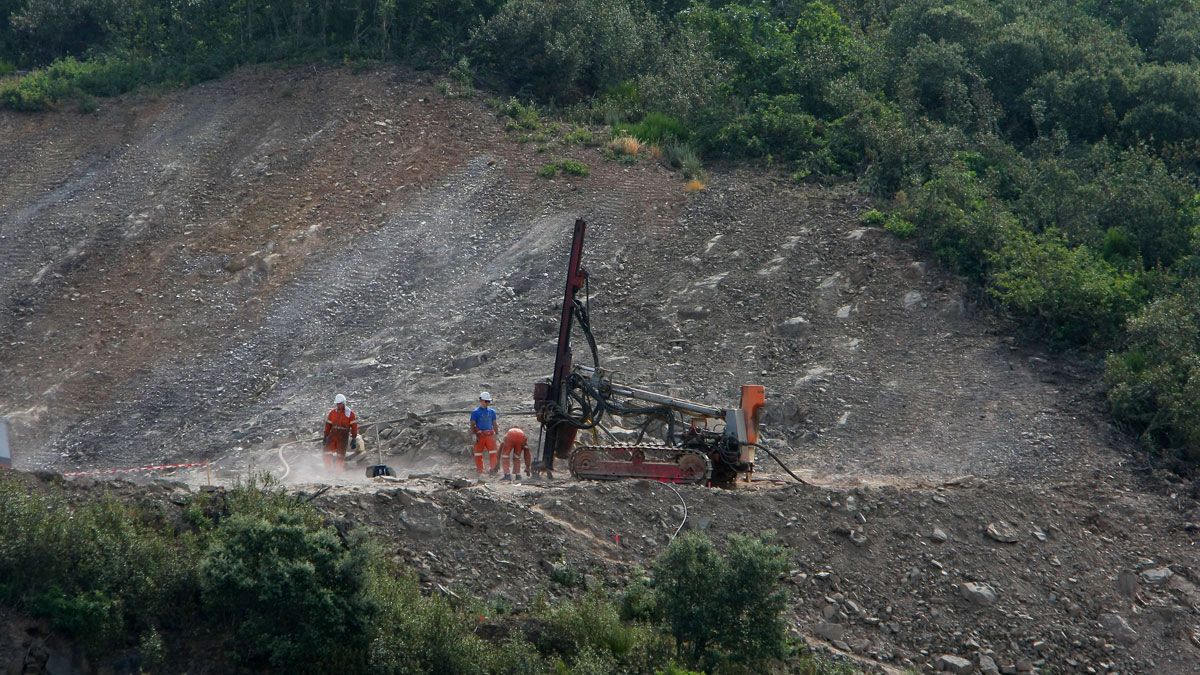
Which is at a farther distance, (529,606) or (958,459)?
(958,459)

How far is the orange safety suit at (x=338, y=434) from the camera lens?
18250 millimetres

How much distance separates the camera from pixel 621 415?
1744 centimetres

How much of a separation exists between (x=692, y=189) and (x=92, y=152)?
1108cm

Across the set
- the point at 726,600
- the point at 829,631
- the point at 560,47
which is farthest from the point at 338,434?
the point at 560,47

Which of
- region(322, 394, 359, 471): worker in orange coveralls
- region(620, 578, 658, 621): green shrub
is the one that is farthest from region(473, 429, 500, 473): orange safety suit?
region(620, 578, 658, 621): green shrub

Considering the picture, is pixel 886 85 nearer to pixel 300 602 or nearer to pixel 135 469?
pixel 135 469

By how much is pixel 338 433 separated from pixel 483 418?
6.45ft

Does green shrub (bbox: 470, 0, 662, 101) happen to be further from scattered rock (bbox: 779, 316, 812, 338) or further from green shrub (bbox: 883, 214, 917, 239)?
scattered rock (bbox: 779, 316, 812, 338)

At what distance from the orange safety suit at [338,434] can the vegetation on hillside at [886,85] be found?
9.43m

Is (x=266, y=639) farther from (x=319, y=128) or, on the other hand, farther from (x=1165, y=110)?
(x=1165, y=110)

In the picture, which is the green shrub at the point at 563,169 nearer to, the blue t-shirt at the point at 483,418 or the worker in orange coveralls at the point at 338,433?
the worker in orange coveralls at the point at 338,433

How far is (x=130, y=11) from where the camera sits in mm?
30719

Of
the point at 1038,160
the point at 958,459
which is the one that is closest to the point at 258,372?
the point at 958,459

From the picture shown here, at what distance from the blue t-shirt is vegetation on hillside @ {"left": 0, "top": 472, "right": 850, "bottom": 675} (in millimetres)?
3494
